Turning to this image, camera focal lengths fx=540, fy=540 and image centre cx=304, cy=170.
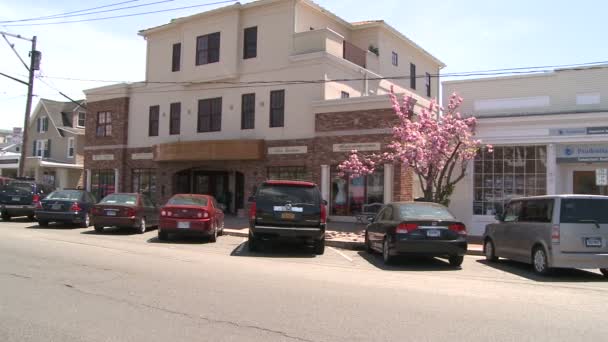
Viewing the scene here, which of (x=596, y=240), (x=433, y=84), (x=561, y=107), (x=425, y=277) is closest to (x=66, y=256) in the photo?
(x=425, y=277)

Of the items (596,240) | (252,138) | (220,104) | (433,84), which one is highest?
(433,84)

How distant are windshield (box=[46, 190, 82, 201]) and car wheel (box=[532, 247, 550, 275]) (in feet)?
51.5

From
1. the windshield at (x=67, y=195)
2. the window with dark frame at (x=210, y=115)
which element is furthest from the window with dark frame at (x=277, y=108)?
the windshield at (x=67, y=195)

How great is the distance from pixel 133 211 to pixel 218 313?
12144 mm

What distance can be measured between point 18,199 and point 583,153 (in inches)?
850

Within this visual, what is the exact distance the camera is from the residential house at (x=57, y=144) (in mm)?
48094

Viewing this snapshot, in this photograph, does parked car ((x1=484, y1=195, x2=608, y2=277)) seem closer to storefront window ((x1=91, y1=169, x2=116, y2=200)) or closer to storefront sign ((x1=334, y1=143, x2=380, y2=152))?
storefront sign ((x1=334, y1=143, x2=380, y2=152))

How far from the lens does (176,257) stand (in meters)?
12.6

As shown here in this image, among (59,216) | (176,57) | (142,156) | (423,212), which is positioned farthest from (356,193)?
(142,156)

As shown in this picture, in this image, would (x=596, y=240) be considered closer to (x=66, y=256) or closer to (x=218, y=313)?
(x=218, y=313)

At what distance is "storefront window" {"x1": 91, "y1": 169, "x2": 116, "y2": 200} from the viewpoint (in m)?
34.1

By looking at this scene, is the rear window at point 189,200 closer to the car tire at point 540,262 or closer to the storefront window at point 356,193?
the storefront window at point 356,193

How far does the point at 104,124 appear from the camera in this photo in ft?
113

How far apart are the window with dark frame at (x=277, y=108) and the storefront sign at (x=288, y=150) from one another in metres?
1.12
